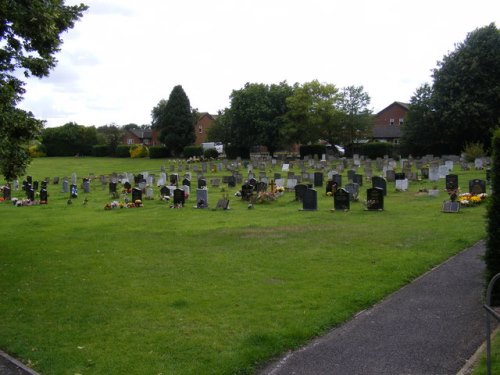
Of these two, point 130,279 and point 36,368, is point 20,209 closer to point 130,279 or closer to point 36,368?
point 130,279

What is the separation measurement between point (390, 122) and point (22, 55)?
84.9 meters

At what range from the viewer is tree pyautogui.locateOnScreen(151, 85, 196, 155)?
74812mm

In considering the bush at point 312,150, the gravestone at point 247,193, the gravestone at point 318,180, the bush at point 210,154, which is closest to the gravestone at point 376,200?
the gravestone at point 247,193

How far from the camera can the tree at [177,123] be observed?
7481cm

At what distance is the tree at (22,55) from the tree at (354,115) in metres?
53.3

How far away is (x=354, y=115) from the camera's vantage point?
217 feet

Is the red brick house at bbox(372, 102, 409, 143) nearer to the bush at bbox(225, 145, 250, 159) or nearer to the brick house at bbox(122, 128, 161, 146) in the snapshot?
the bush at bbox(225, 145, 250, 159)

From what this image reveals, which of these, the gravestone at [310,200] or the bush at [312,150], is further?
the bush at [312,150]

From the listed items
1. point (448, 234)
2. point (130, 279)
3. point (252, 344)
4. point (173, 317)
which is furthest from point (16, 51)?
point (448, 234)

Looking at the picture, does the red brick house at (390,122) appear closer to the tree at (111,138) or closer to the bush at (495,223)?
the tree at (111,138)

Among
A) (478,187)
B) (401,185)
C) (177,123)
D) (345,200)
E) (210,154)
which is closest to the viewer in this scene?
(345,200)

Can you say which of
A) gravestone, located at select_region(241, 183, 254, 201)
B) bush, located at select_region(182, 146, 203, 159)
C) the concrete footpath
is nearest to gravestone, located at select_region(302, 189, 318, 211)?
gravestone, located at select_region(241, 183, 254, 201)

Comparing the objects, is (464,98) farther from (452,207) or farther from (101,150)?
(101,150)

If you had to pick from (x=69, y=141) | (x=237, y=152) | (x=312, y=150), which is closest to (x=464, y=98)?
(x=312, y=150)
